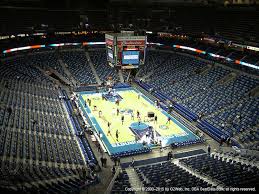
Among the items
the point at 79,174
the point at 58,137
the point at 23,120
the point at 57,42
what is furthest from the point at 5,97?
the point at 57,42

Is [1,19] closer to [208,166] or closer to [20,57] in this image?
[20,57]

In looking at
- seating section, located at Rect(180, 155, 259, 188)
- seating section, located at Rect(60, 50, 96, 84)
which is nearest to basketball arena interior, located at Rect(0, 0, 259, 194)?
seating section, located at Rect(180, 155, 259, 188)

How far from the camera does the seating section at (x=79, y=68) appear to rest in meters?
44.6

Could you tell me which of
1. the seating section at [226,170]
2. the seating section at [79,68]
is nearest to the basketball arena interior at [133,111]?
the seating section at [226,170]

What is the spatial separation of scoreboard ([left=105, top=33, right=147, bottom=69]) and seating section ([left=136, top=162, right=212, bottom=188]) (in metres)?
17.8

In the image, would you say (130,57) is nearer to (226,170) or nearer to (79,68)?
(79,68)

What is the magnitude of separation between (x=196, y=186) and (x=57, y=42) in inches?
1610

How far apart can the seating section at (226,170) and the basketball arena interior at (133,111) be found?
0.22 ft

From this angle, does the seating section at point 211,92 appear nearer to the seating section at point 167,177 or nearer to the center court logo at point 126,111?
the center court logo at point 126,111

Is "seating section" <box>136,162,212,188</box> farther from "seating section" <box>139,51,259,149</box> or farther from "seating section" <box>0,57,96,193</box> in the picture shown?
"seating section" <box>139,51,259,149</box>

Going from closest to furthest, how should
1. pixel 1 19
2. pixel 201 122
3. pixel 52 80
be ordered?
pixel 201 122
pixel 52 80
pixel 1 19

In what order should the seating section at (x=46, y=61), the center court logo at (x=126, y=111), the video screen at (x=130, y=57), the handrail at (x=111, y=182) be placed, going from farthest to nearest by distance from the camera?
1. the seating section at (x=46, y=61)
2. the video screen at (x=130, y=57)
3. the center court logo at (x=126, y=111)
4. the handrail at (x=111, y=182)

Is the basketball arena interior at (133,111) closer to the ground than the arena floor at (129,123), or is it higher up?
higher up

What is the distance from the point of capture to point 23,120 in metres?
24.9
